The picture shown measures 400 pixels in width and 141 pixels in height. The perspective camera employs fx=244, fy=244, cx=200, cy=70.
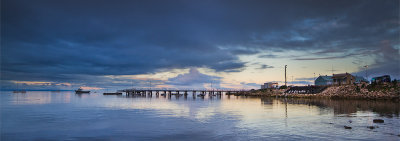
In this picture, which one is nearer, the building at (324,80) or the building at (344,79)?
the building at (344,79)

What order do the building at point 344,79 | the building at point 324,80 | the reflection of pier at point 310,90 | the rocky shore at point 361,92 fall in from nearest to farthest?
the rocky shore at point 361,92 → the building at point 344,79 → the reflection of pier at point 310,90 → the building at point 324,80

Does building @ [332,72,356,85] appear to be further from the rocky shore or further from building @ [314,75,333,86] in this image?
building @ [314,75,333,86]

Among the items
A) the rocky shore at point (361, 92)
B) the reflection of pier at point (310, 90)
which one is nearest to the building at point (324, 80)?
the reflection of pier at point (310, 90)

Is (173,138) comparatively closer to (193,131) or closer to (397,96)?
(193,131)

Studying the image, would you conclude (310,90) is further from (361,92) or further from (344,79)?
(361,92)

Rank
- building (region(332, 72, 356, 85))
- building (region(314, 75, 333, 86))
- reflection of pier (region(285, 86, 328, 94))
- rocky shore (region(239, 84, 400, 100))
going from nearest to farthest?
rocky shore (region(239, 84, 400, 100))
building (region(332, 72, 356, 85))
reflection of pier (region(285, 86, 328, 94))
building (region(314, 75, 333, 86))

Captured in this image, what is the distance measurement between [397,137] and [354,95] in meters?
65.9

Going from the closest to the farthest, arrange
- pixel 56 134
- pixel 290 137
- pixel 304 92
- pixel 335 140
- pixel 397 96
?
pixel 335 140 → pixel 290 137 → pixel 56 134 → pixel 397 96 → pixel 304 92

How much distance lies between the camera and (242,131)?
23969 millimetres

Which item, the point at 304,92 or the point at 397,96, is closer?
the point at 397,96

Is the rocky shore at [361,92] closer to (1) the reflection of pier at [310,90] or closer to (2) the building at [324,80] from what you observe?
(1) the reflection of pier at [310,90]

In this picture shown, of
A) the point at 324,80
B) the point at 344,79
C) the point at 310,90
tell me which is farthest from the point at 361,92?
the point at 324,80

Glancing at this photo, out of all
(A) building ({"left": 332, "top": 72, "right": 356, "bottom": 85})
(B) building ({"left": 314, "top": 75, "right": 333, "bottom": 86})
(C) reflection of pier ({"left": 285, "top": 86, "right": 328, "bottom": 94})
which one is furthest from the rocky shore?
(B) building ({"left": 314, "top": 75, "right": 333, "bottom": 86})

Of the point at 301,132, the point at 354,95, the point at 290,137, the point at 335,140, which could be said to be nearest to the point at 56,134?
the point at 290,137
